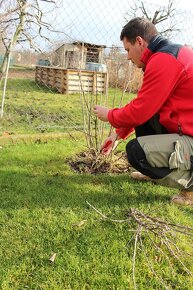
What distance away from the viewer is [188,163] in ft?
8.20

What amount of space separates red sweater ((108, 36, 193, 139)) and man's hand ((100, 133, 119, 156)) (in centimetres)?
51

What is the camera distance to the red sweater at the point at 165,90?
2355mm

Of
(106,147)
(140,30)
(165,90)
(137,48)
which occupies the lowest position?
(106,147)

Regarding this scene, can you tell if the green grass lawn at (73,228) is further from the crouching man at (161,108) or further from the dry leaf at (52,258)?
the crouching man at (161,108)

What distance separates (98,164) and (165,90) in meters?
1.40

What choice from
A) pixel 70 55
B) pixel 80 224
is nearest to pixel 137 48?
pixel 80 224

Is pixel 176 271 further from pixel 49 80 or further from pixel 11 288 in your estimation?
pixel 49 80

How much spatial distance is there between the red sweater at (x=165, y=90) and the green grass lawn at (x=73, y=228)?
668mm

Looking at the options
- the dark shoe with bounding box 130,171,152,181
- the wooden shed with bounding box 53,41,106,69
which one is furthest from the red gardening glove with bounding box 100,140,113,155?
the wooden shed with bounding box 53,41,106,69

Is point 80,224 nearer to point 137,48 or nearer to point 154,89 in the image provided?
point 154,89

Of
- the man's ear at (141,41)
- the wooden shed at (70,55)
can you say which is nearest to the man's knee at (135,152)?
the man's ear at (141,41)

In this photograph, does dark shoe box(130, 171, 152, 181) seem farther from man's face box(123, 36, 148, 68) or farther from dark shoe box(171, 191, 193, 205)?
man's face box(123, 36, 148, 68)

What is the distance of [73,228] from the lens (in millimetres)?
2285

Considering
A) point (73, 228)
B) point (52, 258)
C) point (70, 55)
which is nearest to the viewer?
point (52, 258)
